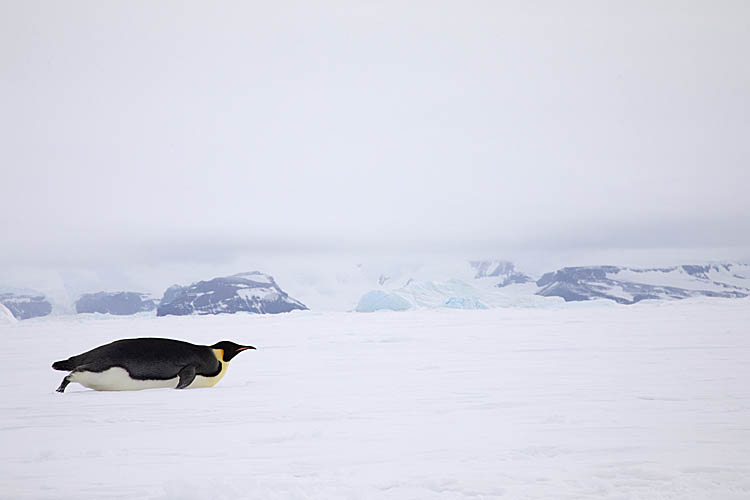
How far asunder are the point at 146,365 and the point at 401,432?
2.94 meters

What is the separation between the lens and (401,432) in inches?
157

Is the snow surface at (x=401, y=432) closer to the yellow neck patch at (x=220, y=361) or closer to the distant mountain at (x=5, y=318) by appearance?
the yellow neck patch at (x=220, y=361)

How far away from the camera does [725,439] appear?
3682 mm

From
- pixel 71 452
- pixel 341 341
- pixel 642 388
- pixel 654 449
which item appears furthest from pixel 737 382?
pixel 341 341

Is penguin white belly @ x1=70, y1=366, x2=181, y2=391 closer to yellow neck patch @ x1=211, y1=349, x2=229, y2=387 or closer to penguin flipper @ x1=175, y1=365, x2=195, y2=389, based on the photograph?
penguin flipper @ x1=175, y1=365, x2=195, y2=389

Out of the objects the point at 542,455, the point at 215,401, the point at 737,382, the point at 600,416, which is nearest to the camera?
the point at 542,455

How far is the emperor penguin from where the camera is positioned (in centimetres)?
604

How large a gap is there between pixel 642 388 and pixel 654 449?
2.17 meters

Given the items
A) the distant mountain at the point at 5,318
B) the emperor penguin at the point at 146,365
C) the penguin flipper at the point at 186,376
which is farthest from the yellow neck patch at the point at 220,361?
the distant mountain at the point at 5,318

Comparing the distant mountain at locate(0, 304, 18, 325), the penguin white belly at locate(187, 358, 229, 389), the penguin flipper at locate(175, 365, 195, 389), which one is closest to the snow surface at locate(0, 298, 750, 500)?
the penguin white belly at locate(187, 358, 229, 389)

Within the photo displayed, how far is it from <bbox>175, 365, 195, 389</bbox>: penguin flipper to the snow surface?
7.1 inches

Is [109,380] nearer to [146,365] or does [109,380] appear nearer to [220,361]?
[146,365]

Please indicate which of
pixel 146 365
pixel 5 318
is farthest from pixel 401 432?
pixel 5 318

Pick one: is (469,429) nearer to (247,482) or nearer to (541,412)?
(541,412)
